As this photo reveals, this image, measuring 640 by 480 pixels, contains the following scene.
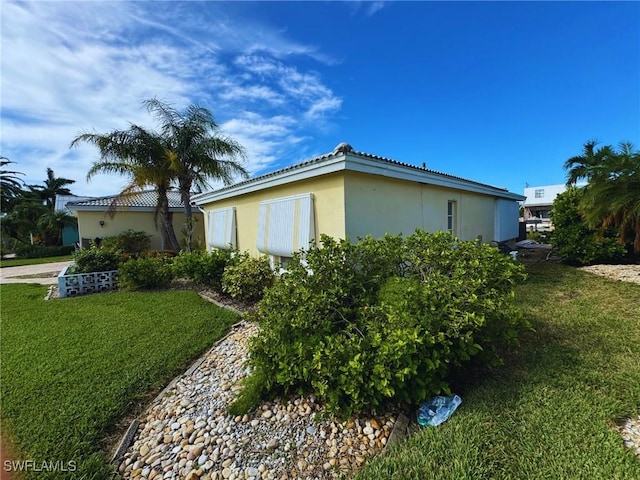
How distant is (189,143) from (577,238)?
20.2 meters

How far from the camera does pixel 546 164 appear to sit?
22406mm

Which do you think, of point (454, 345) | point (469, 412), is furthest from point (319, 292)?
point (469, 412)

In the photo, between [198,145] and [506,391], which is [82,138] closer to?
[198,145]

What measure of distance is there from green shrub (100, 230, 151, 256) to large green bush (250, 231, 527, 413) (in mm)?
17471

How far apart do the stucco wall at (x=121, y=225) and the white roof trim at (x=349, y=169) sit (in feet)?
37.0

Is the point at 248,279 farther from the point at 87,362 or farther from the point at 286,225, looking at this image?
the point at 87,362

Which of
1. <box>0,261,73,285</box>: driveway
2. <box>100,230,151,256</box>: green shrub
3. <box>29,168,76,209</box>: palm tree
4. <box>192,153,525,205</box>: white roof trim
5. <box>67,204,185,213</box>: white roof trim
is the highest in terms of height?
<box>29,168,76,209</box>: palm tree

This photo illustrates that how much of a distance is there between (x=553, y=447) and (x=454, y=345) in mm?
1314

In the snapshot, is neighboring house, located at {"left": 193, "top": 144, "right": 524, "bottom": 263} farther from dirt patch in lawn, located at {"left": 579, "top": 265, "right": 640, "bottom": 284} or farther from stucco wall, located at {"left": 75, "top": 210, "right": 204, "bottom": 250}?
stucco wall, located at {"left": 75, "top": 210, "right": 204, "bottom": 250}

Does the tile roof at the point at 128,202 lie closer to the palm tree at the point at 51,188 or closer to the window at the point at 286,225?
the window at the point at 286,225

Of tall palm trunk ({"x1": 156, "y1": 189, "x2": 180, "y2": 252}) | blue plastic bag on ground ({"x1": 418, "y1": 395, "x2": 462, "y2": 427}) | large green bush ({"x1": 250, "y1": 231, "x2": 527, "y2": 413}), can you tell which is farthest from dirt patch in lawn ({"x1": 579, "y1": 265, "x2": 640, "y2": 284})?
tall palm trunk ({"x1": 156, "y1": 189, "x2": 180, "y2": 252})

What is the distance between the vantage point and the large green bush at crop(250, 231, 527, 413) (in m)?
3.46

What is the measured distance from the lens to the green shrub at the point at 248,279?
859cm

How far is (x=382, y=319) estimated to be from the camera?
3.96 meters
